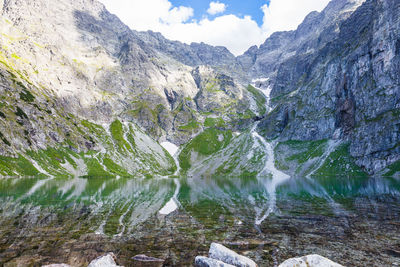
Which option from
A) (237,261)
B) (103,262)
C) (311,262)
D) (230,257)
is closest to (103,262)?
(103,262)

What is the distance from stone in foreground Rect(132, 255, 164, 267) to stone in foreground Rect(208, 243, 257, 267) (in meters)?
3.89

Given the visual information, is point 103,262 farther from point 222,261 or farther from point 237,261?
point 237,261

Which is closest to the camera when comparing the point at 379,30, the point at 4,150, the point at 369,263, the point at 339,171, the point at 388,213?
the point at 369,263

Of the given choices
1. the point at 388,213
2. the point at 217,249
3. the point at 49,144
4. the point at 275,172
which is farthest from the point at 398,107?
the point at 49,144

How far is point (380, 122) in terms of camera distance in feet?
519

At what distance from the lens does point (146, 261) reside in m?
18.3

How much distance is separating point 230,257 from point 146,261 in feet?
20.9

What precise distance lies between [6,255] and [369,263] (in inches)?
1034

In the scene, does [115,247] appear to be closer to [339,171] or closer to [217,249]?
[217,249]

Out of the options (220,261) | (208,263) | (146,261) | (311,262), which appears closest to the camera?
(311,262)

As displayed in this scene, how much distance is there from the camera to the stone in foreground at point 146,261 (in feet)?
58.1

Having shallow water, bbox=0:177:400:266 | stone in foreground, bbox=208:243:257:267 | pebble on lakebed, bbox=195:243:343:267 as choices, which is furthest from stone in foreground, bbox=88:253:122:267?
stone in foreground, bbox=208:243:257:267

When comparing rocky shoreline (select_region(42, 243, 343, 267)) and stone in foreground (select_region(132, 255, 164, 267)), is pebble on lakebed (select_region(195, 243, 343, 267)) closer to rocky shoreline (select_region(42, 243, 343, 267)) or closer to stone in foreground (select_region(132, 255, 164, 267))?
rocky shoreline (select_region(42, 243, 343, 267))

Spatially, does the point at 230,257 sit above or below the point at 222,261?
above
